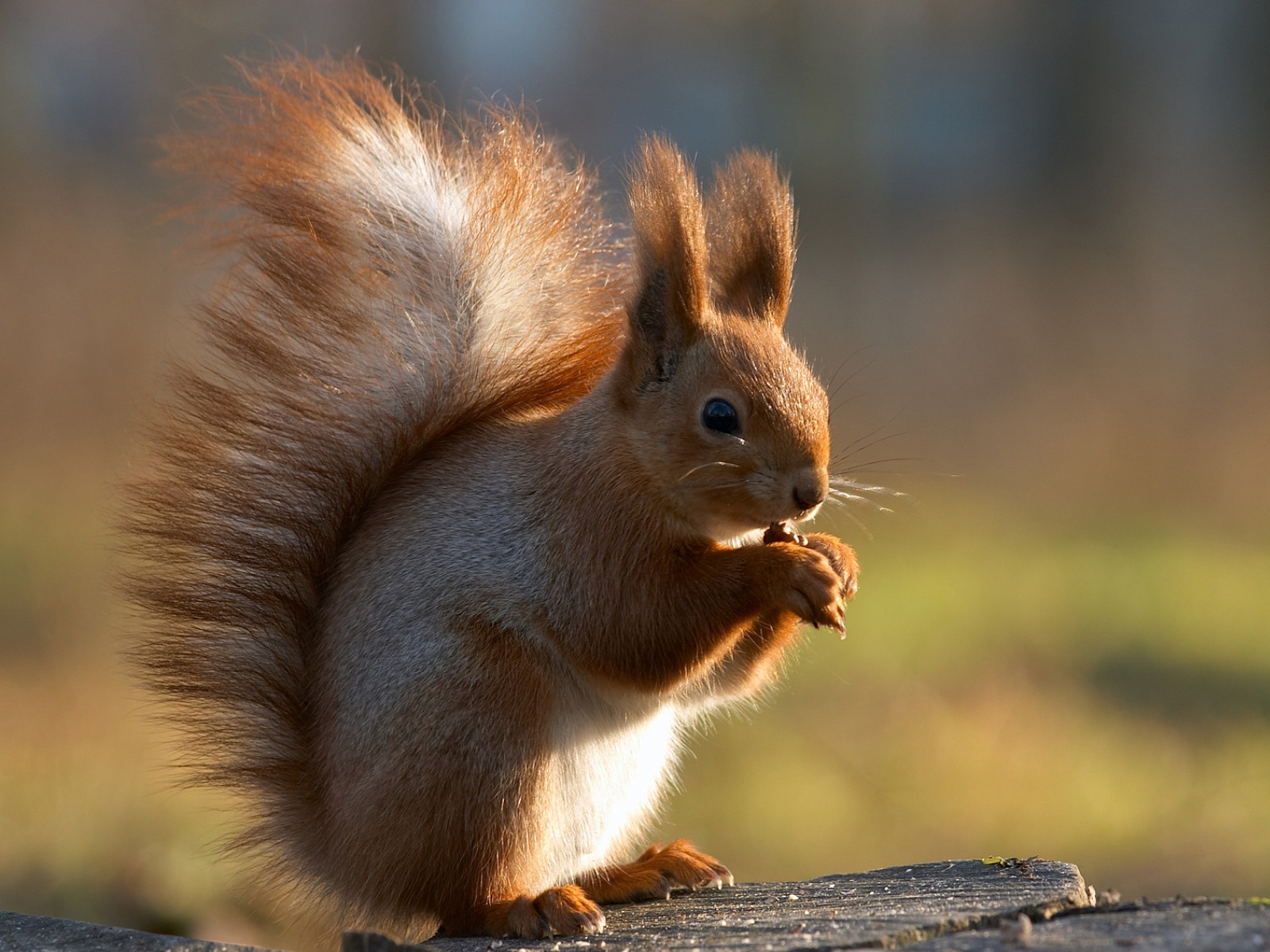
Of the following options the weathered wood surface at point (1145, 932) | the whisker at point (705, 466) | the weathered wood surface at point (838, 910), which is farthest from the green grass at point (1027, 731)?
the weathered wood surface at point (1145, 932)

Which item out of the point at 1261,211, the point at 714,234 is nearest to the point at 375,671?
the point at 714,234

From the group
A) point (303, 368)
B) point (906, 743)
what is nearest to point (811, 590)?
point (303, 368)

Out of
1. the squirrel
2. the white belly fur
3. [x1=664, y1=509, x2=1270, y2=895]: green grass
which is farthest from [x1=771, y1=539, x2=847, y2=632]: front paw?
[x1=664, y1=509, x2=1270, y2=895]: green grass

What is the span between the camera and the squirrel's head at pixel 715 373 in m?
1.64

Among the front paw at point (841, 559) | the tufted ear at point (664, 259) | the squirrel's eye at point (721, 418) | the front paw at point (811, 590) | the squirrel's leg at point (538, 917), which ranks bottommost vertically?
the squirrel's leg at point (538, 917)

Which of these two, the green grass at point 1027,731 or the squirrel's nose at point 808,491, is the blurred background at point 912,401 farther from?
the squirrel's nose at point 808,491

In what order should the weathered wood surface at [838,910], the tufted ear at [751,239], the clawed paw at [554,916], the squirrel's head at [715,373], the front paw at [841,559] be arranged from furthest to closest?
the tufted ear at [751,239], the front paw at [841,559], the squirrel's head at [715,373], the clawed paw at [554,916], the weathered wood surface at [838,910]

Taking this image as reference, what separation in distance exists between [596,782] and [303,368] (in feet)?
2.22

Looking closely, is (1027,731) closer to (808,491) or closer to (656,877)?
(656,877)

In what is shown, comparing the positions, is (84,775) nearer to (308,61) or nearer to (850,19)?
(308,61)

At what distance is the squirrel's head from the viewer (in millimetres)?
1642

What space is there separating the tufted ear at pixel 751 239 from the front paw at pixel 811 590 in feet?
1.33

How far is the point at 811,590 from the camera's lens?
5.26 ft

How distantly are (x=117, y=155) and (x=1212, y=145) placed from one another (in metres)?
6.83
